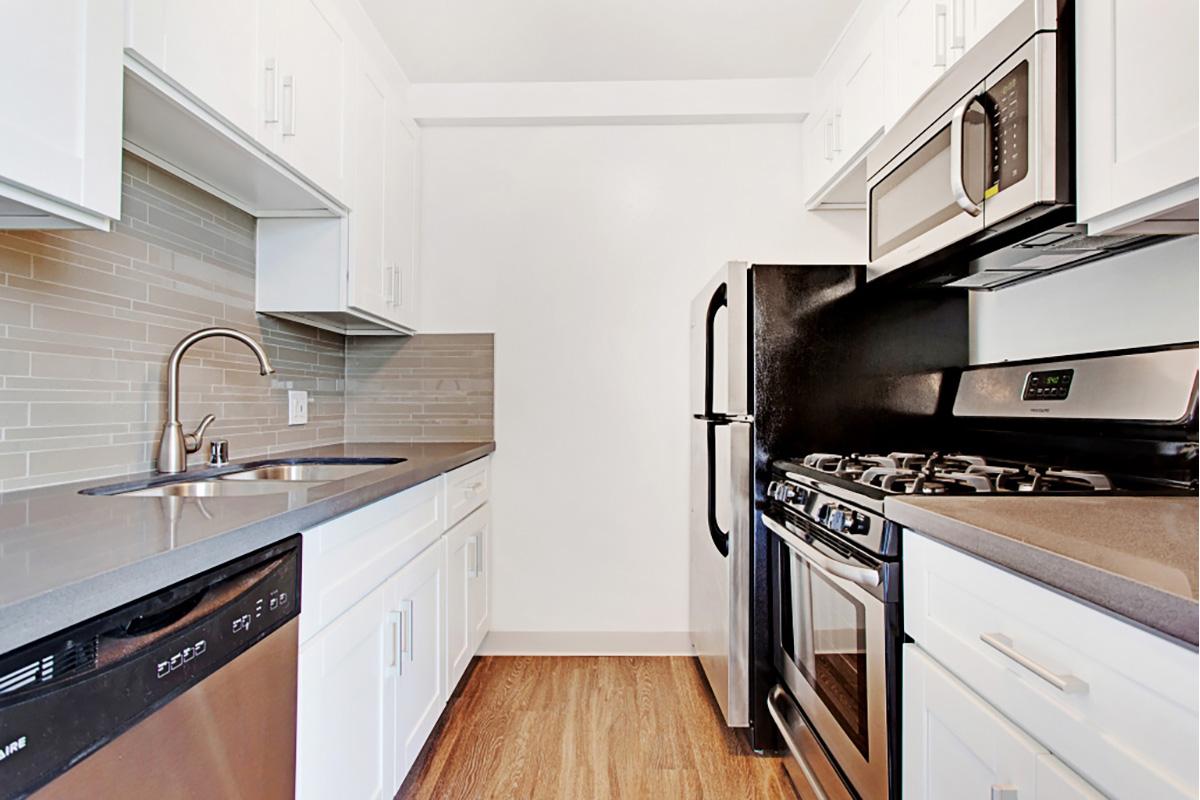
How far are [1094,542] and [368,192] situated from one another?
2162 mm

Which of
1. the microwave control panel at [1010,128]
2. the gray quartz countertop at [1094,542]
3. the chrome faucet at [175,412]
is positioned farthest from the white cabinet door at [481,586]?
the microwave control panel at [1010,128]

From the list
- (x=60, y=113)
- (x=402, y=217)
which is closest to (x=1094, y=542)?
(x=60, y=113)

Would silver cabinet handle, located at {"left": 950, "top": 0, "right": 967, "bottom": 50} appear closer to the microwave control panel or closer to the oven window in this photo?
the microwave control panel

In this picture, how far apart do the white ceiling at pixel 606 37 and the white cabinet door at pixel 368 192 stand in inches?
11.2

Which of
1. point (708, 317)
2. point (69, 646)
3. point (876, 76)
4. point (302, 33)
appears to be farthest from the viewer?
point (708, 317)

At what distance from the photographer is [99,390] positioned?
145 centimetres

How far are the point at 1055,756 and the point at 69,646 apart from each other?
42.9 inches

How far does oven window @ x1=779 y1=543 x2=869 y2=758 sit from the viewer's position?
133 cm

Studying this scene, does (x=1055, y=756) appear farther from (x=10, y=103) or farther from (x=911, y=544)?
(x=10, y=103)

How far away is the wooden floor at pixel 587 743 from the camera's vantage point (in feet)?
5.86

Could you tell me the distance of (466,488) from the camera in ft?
7.62

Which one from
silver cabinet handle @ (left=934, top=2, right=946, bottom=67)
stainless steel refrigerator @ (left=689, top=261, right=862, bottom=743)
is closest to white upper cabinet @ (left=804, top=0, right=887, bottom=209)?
silver cabinet handle @ (left=934, top=2, right=946, bottom=67)

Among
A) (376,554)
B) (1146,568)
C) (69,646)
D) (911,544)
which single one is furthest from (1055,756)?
(376,554)

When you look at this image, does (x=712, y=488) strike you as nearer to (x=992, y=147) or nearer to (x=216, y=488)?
(x=992, y=147)
